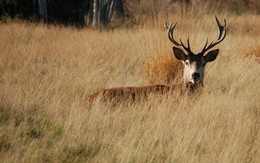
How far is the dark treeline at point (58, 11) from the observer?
17.4 meters

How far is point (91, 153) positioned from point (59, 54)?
5943 mm

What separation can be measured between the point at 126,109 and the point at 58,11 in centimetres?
1320

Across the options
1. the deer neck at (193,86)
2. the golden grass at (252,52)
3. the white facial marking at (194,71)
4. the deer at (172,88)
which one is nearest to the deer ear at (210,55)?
the deer at (172,88)

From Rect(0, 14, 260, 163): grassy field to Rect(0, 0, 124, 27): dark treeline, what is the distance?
22.2 ft

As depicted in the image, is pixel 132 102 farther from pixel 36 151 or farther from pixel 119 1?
pixel 119 1

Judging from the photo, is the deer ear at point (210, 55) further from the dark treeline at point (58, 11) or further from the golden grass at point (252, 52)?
the dark treeline at point (58, 11)

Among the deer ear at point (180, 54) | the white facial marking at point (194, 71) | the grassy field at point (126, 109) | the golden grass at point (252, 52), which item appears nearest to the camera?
the grassy field at point (126, 109)

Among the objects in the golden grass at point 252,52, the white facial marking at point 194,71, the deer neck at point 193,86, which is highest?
the white facial marking at point 194,71

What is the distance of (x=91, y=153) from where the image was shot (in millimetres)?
4871

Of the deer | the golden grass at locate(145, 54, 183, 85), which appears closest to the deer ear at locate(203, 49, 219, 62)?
the deer

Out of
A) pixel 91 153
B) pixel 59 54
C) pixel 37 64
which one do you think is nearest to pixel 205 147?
pixel 91 153

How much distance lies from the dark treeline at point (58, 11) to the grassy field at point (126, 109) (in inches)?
266

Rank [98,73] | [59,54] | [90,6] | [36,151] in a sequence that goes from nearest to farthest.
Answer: [36,151], [98,73], [59,54], [90,6]

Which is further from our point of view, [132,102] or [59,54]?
[59,54]
